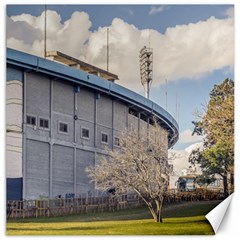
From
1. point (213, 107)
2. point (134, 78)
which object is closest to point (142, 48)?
point (134, 78)

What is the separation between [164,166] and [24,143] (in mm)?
1240

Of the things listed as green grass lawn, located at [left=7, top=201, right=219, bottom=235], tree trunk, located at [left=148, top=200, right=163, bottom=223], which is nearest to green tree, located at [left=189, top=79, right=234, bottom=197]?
green grass lawn, located at [left=7, top=201, right=219, bottom=235]

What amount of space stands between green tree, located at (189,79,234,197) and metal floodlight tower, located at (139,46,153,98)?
21.8 inches

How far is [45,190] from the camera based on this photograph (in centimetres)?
716

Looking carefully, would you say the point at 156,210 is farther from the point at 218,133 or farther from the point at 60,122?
the point at 60,122

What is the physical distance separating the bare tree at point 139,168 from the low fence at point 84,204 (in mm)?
86

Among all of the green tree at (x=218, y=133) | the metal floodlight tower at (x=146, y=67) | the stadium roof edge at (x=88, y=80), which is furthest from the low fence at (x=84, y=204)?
the metal floodlight tower at (x=146, y=67)

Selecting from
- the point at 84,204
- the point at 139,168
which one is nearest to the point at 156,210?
the point at 139,168

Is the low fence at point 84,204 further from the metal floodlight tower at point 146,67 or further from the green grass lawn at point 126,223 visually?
the metal floodlight tower at point 146,67

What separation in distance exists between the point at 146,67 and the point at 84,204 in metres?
1.33

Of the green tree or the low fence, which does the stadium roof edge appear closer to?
the green tree

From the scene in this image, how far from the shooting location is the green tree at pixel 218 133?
282 inches

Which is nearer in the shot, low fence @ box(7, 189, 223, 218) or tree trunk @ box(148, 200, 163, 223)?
low fence @ box(7, 189, 223, 218)

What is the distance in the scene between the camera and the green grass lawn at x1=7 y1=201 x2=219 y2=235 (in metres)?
7.08
